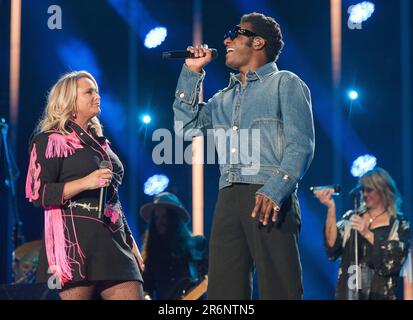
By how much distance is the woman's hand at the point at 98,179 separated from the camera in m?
3.90

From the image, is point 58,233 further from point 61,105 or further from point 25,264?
point 25,264

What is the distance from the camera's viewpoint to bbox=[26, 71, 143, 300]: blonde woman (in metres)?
3.94

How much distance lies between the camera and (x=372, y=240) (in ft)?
20.0

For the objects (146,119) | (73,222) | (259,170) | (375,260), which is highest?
(146,119)

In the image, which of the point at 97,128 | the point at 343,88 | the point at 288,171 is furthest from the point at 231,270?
the point at 343,88

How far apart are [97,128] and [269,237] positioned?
4.18 ft

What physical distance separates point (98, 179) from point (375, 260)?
2801 mm

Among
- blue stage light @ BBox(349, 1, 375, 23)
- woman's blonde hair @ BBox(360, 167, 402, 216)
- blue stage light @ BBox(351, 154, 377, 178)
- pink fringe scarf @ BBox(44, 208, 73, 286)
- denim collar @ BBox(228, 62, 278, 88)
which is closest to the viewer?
denim collar @ BBox(228, 62, 278, 88)

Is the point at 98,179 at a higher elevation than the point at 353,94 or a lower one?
lower

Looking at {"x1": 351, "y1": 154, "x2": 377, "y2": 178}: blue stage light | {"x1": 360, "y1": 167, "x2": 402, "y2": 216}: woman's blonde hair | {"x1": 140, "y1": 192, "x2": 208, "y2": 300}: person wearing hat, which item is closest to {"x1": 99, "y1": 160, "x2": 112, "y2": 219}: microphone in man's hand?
{"x1": 360, "y1": 167, "x2": 402, "y2": 216}: woman's blonde hair

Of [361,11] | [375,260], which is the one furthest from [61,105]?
[361,11]

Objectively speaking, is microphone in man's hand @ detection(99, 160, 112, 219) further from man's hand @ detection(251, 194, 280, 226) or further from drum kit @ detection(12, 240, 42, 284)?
drum kit @ detection(12, 240, 42, 284)

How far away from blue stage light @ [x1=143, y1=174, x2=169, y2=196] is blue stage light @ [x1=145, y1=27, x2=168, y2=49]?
1350 mm
